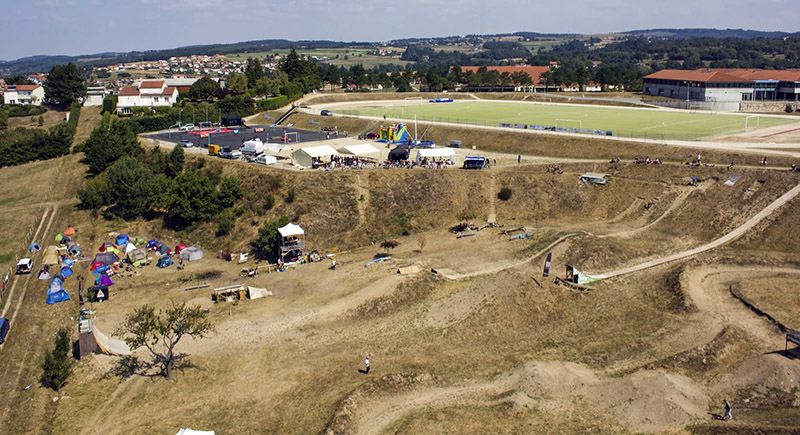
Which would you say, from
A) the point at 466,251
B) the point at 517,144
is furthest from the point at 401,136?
the point at 466,251

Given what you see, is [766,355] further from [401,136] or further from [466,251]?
[401,136]

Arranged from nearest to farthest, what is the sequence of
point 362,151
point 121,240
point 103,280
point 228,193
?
point 103,280
point 121,240
point 228,193
point 362,151

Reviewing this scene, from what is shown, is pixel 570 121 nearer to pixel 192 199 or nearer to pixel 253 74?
pixel 192 199

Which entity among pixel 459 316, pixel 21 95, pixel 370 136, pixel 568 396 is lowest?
pixel 568 396

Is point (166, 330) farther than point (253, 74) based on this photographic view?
No

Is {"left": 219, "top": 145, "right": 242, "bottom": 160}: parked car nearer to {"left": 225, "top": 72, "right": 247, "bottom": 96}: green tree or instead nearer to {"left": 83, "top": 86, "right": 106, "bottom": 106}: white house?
{"left": 225, "top": 72, "right": 247, "bottom": 96}: green tree

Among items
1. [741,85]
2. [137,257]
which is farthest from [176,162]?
[741,85]

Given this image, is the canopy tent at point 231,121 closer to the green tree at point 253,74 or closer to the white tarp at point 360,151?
the green tree at point 253,74
